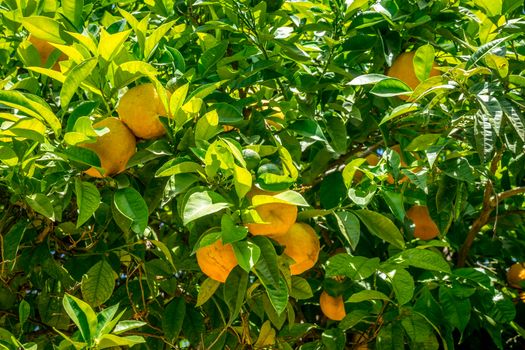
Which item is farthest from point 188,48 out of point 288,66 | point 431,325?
point 431,325

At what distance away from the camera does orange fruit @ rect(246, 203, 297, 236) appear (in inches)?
54.2

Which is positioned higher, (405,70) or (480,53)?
(480,53)

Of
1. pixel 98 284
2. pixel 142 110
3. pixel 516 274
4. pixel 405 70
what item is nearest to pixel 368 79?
pixel 405 70

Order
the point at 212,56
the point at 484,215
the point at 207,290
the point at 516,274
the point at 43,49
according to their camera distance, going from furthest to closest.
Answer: the point at 516,274
the point at 484,215
the point at 43,49
the point at 212,56
the point at 207,290

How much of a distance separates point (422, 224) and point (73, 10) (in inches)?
36.7

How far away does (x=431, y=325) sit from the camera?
176cm

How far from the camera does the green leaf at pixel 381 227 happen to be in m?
1.54

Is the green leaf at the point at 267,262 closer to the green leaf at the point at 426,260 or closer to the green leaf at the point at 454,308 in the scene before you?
the green leaf at the point at 426,260

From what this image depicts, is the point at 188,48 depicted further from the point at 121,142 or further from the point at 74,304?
the point at 74,304

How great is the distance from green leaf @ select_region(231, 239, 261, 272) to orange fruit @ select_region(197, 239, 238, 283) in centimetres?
4

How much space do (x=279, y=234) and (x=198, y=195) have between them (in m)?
0.23

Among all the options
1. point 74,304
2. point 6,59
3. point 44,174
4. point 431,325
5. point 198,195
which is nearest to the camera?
point 198,195

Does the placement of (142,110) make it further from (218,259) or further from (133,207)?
(218,259)

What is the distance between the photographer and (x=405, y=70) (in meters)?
1.77
